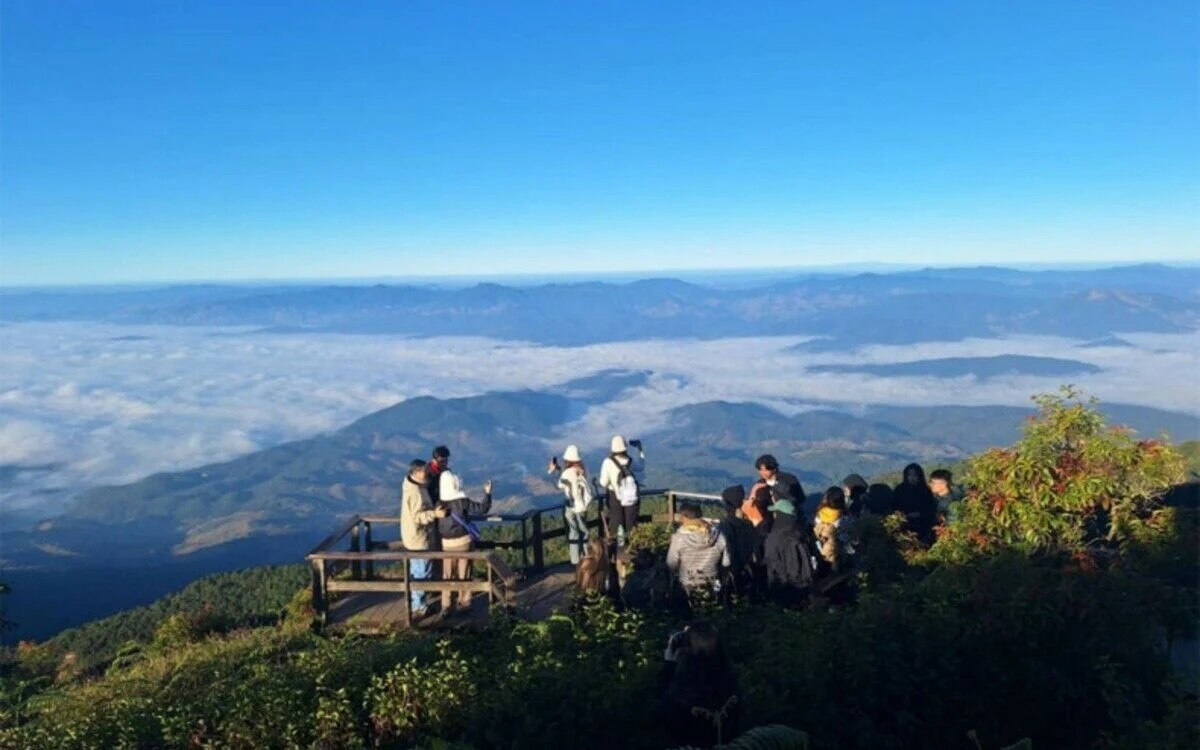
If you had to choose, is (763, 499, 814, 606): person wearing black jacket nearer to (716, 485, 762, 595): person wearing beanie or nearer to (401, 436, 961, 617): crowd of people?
(401, 436, 961, 617): crowd of people

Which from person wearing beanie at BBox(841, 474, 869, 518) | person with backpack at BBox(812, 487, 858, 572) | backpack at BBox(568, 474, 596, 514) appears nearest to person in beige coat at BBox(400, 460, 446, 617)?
backpack at BBox(568, 474, 596, 514)

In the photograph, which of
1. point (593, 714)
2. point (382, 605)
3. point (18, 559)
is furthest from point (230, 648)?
point (18, 559)

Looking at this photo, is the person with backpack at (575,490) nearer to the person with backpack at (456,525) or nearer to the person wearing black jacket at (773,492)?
the person with backpack at (456,525)

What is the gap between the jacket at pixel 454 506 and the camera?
34.4 ft

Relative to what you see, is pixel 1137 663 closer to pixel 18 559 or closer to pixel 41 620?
pixel 41 620

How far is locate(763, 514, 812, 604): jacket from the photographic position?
924 cm

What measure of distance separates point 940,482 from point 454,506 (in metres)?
6.43

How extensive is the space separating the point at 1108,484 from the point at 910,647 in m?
3.87

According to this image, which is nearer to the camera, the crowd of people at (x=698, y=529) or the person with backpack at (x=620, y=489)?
the crowd of people at (x=698, y=529)

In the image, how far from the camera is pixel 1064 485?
923 centimetres

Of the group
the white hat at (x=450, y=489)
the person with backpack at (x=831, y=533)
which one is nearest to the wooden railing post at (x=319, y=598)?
the white hat at (x=450, y=489)

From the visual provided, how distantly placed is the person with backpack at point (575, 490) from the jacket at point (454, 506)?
5.90 ft

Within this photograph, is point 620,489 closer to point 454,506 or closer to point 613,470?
point 613,470

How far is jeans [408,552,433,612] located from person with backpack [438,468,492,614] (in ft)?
0.65
